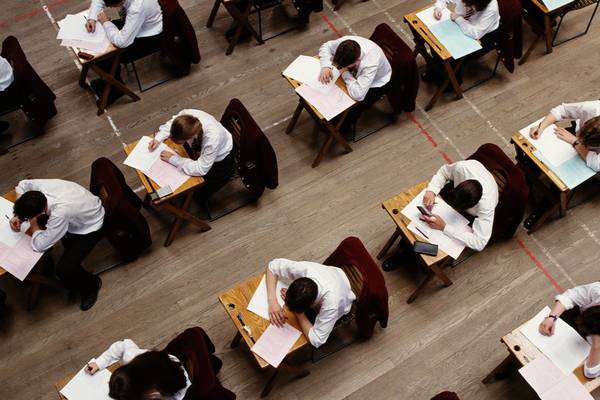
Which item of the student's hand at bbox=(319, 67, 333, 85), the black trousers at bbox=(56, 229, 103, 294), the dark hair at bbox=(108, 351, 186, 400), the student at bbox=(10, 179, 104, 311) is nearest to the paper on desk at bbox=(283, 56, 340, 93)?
A: the student's hand at bbox=(319, 67, 333, 85)

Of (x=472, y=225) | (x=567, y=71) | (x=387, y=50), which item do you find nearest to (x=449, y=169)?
(x=472, y=225)

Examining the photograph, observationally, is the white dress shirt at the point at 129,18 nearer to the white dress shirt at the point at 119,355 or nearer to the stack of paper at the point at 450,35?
the stack of paper at the point at 450,35

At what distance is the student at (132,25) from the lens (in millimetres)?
5801

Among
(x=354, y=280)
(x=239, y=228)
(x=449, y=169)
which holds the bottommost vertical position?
(x=239, y=228)

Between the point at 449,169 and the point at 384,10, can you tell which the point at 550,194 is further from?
the point at 384,10

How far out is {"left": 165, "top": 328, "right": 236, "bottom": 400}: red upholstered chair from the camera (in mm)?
4004

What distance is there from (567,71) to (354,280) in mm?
3381

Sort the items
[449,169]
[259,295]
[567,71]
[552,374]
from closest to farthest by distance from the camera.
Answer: [552,374]
[259,295]
[449,169]
[567,71]

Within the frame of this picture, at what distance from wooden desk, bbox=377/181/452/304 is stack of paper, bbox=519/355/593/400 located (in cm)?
95

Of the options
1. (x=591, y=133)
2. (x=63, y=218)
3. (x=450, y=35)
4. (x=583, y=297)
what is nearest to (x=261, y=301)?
(x=63, y=218)

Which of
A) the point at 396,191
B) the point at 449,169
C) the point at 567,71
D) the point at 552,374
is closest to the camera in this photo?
the point at 552,374

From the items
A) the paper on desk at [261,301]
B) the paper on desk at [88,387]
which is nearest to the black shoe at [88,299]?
the paper on desk at [88,387]

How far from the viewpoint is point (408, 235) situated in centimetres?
480

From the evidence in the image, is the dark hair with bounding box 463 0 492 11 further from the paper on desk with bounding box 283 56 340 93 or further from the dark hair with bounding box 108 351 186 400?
the dark hair with bounding box 108 351 186 400
